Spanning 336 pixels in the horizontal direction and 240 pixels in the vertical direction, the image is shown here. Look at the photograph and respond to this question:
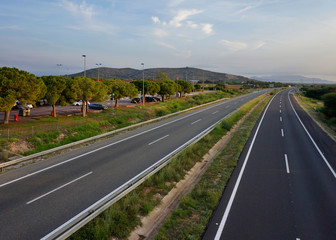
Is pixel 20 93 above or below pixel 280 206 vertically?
above

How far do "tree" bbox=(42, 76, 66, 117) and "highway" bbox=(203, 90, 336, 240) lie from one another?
21.3 meters

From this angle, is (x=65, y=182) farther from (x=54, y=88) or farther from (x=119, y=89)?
(x=119, y=89)

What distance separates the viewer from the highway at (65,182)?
787 centimetres

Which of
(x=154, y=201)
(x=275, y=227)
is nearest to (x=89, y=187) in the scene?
(x=154, y=201)

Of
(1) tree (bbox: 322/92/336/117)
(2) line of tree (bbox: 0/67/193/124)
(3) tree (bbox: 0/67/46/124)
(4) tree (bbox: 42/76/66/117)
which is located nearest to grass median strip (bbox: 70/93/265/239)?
(3) tree (bbox: 0/67/46/124)

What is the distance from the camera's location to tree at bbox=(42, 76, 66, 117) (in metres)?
25.6

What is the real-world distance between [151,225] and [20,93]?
19038 mm

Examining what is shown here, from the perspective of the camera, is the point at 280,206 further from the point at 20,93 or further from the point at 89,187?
the point at 20,93

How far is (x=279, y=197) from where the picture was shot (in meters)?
10.2

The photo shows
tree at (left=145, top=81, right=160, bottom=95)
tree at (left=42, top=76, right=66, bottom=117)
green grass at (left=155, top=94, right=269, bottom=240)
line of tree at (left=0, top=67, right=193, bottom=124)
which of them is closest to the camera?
green grass at (left=155, top=94, right=269, bottom=240)

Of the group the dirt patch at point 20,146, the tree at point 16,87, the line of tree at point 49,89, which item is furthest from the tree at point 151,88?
the dirt patch at point 20,146

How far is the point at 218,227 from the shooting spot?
26.2 ft

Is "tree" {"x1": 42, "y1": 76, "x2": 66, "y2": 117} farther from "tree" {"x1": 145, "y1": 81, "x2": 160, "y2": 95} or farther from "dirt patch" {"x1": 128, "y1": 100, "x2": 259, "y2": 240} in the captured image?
"tree" {"x1": 145, "y1": 81, "x2": 160, "y2": 95}

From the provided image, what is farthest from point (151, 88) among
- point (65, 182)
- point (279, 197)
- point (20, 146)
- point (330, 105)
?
point (279, 197)
